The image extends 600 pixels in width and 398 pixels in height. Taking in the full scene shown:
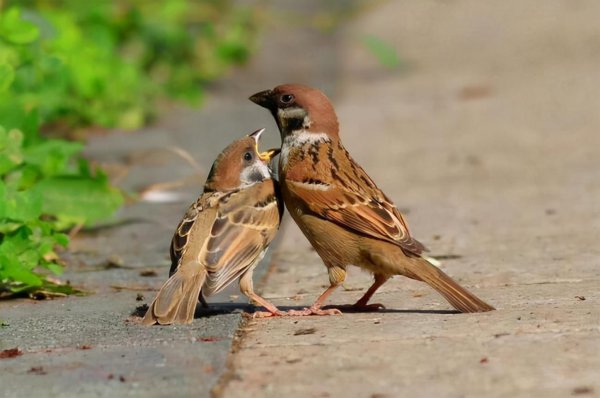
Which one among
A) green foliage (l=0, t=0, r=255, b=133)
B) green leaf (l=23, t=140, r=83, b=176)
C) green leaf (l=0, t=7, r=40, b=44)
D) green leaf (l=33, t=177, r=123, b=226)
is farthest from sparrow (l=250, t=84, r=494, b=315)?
green leaf (l=0, t=7, r=40, b=44)

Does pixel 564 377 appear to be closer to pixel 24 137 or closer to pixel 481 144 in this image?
pixel 24 137

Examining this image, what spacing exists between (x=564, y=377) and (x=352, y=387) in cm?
71

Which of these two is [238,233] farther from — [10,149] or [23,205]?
[10,149]

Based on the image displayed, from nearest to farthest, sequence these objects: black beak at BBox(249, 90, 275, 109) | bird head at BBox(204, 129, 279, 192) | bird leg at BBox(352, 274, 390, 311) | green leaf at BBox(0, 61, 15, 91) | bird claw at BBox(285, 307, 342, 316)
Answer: bird claw at BBox(285, 307, 342, 316) < bird leg at BBox(352, 274, 390, 311) < bird head at BBox(204, 129, 279, 192) < black beak at BBox(249, 90, 275, 109) < green leaf at BBox(0, 61, 15, 91)

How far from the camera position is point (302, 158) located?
19.2ft

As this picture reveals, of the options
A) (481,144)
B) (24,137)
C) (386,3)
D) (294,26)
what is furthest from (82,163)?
(386,3)

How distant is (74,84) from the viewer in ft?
33.3

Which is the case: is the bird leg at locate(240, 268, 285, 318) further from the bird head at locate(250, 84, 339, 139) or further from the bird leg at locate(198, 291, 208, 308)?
the bird head at locate(250, 84, 339, 139)

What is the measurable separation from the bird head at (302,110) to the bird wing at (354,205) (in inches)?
12.7

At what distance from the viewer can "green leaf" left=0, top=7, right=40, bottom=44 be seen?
7.10m

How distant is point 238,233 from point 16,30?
2377 millimetres

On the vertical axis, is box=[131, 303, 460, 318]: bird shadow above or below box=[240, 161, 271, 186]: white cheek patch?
below

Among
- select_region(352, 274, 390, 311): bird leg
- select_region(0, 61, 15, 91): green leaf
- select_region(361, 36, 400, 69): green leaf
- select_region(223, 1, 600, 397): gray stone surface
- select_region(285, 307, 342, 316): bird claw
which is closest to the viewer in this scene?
select_region(223, 1, 600, 397): gray stone surface

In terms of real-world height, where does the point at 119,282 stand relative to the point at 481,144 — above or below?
below
